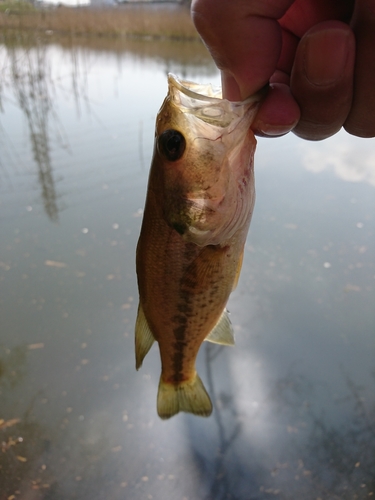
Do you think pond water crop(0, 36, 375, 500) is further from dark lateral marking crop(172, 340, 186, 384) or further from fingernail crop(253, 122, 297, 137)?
fingernail crop(253, 122, 297, 137)

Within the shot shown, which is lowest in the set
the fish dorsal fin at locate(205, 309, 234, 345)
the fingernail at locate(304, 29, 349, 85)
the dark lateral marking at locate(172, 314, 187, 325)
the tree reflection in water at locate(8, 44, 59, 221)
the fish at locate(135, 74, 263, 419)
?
the tree reflection in water at locate(8, 44, 59, 221)

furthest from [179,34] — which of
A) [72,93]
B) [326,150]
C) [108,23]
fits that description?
[326,150]

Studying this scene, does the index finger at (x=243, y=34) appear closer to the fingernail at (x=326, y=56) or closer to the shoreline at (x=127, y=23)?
the fingernail at (x=326, y=56)

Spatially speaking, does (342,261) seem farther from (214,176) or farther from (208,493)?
(214,176)

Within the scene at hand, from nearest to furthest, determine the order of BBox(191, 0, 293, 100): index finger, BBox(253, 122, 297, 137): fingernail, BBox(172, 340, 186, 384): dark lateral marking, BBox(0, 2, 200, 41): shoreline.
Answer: BBox(191, 0, 293, 100): index finger → BBox(253, 122, 297, 137): fingernail → BBox(172, 340, 186, 384): dark lateral marking → BBox(0, 2, 200, 41): shoreline

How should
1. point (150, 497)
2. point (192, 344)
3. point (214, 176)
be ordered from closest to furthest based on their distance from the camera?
point (214, 176) → point (192, 344) → point (150, 497)

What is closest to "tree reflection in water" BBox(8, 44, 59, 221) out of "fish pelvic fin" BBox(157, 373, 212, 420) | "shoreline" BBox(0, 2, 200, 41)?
"fish pelvic fin" BBox(157, 373, 212, 420)

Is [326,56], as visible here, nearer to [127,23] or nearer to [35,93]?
[35,93]
